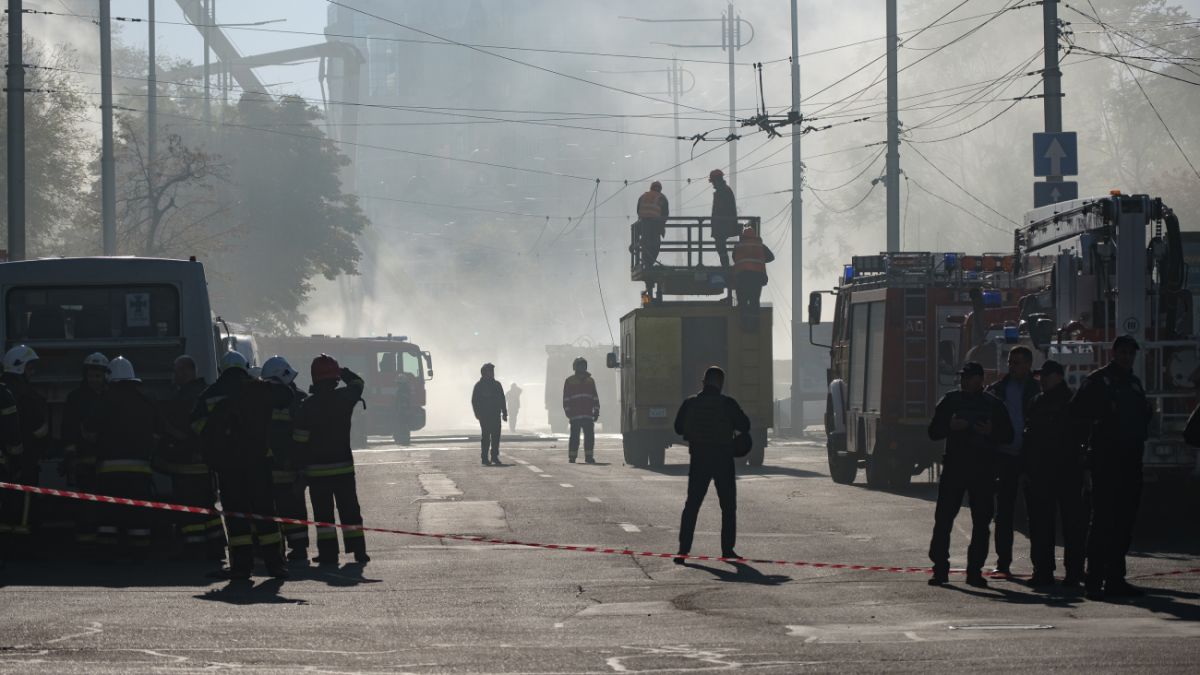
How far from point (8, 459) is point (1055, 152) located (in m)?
17.2

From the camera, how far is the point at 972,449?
1392cm

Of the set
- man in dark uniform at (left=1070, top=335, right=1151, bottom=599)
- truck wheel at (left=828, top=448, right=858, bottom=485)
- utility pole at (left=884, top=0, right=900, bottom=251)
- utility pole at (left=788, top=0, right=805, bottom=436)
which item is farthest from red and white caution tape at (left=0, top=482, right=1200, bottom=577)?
utility pole at (left=788, top=0, right=805, bottom=436)

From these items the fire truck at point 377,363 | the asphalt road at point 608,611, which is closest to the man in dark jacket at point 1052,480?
the asphalt road at point 608,611

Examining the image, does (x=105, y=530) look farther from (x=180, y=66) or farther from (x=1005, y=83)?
(x=180, y=66)

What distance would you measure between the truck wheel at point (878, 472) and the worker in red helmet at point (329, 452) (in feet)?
32.5

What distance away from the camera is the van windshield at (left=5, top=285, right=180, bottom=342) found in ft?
61.4

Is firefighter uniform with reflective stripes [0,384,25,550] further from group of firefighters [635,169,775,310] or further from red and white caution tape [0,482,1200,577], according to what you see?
group of firefighters [635,169,775,310]

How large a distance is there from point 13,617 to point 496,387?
73.0 ft

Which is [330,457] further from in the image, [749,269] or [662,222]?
[662,222]

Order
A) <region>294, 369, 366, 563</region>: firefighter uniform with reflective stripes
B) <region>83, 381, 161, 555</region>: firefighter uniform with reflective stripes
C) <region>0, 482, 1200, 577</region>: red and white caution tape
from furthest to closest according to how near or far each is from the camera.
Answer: <region>83, 381, 161, 555</region>: firefighter uniform with reflective stripes < <region>294, 369, 366, 563</region>: firefighter uniform with reflective stripes < <region>0, 482, 1200, 577</region>: red and white caution tape

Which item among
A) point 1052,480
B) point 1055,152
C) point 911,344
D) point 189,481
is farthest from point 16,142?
point 1052,480

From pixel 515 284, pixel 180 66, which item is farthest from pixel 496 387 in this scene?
pixel 515 284

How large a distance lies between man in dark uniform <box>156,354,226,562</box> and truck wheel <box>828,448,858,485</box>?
11.7 m

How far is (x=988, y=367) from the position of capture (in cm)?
2144
